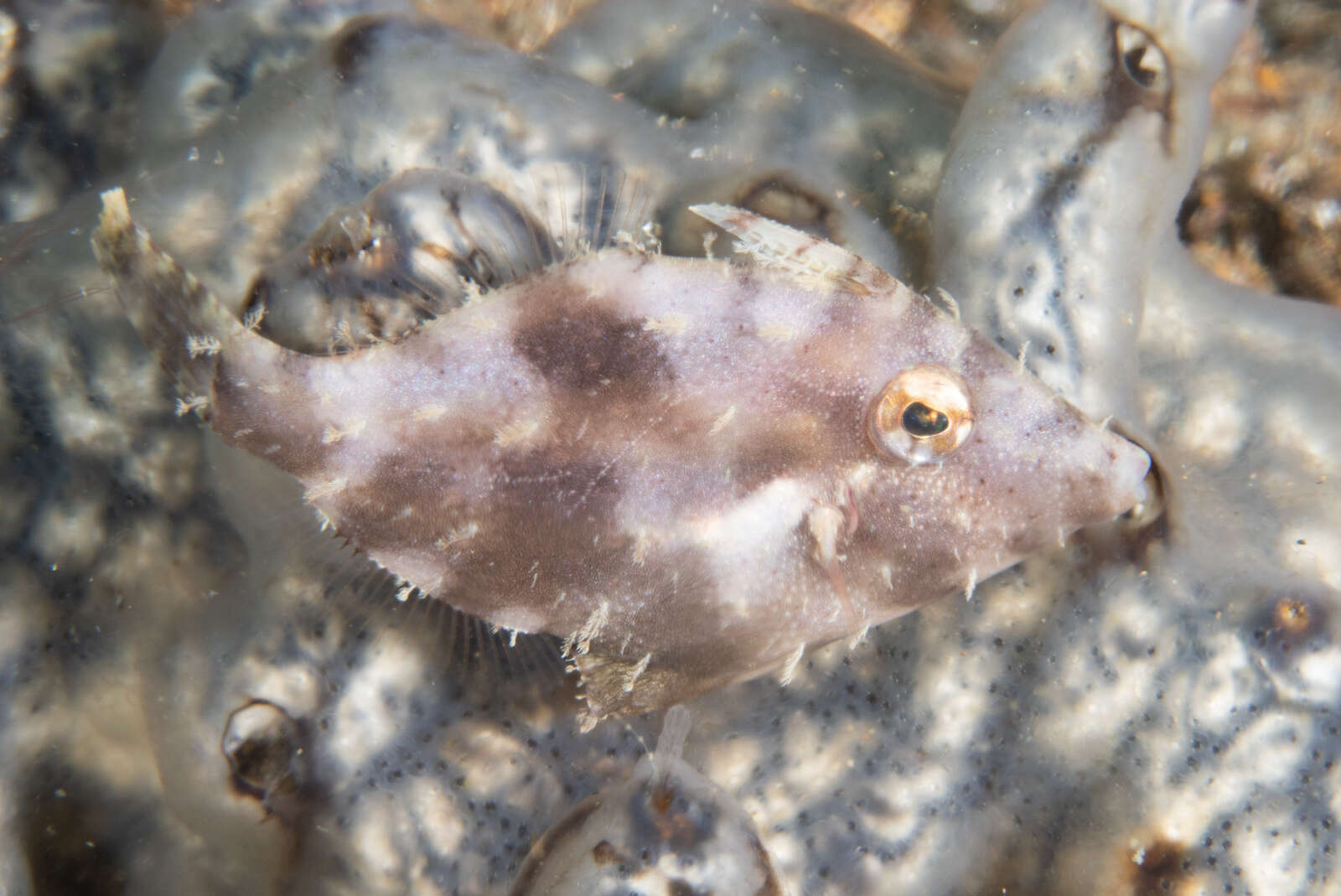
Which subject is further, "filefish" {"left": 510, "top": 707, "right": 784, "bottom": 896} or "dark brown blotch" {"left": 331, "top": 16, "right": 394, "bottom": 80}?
"dark brown blotch" {"left": 331, "top": 16, "right": 394, "bottom": 80}

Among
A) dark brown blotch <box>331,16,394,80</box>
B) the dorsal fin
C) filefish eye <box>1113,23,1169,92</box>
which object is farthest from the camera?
dark brown blotch <box>331,16,394,80</box>

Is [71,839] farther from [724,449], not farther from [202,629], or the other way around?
[724,449]

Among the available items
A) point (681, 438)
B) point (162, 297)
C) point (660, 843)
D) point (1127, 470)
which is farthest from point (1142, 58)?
point (162, 297)

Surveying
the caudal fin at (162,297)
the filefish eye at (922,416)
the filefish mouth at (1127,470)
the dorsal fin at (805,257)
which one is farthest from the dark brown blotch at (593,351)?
the filefish mouth at (1127,470)

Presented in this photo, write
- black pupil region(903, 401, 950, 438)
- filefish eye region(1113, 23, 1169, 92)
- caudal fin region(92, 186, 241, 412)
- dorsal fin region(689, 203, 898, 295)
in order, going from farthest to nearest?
filefish eye region(1113, 23, 1169, 92), caudal fin region(92, 186, 241, 412), dorsal fin region(689, 203, 898, 295), black pupil region(903, 401, 950, 438)

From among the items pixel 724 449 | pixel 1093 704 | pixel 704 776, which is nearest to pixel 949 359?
pixel 724 449

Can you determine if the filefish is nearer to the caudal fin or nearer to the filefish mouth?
the filefish mouth

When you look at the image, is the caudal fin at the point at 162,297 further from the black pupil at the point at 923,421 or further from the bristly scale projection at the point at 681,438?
the black pupil at the point at 923,421

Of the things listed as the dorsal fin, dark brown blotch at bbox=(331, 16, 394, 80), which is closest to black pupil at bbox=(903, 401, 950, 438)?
the dorsal fin
